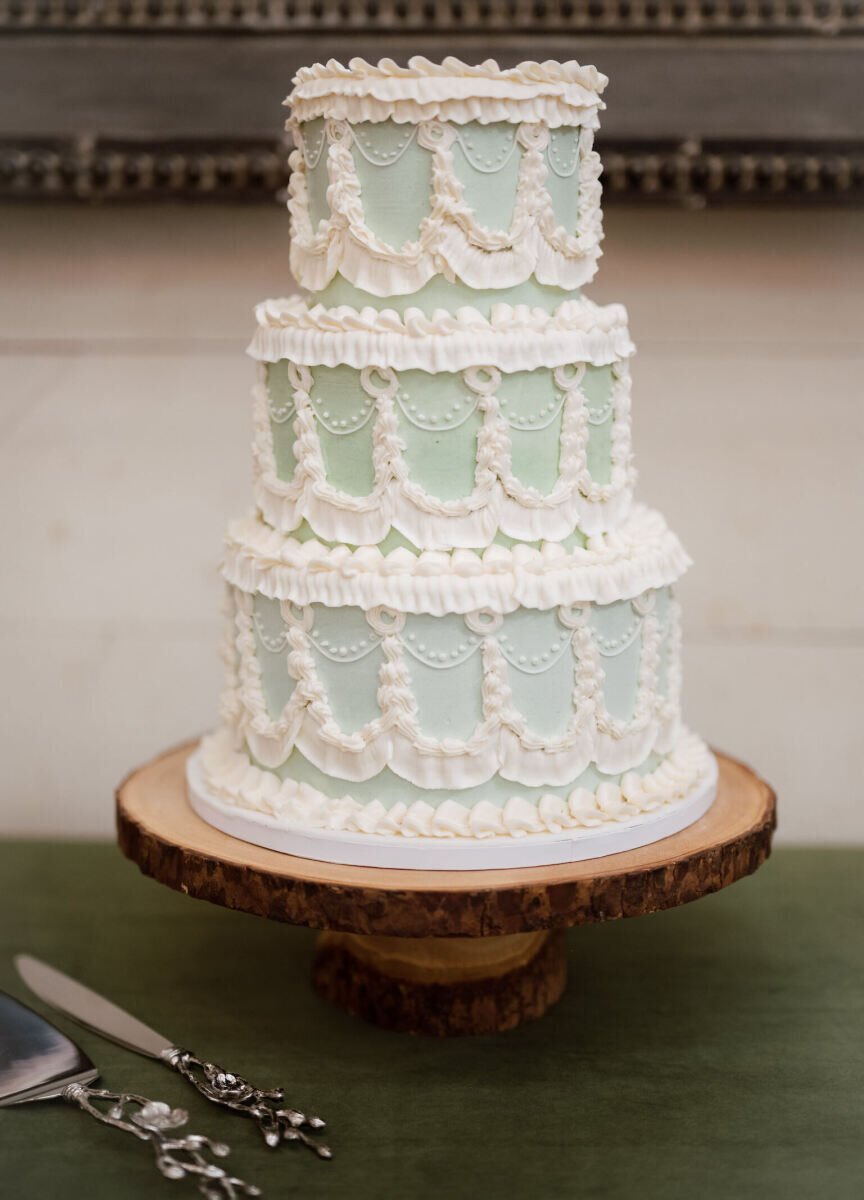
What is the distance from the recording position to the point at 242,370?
2.50 m

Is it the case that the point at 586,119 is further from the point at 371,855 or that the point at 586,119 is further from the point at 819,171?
the point at 371,855

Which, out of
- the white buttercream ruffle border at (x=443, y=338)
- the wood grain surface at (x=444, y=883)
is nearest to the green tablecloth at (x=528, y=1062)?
the wood grain surface at (x=444, y=883)

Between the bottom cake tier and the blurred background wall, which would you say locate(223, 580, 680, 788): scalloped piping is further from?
the blurred background wall

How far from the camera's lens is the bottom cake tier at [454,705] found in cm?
157

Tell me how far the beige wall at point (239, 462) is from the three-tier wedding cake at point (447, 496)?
0.83 m

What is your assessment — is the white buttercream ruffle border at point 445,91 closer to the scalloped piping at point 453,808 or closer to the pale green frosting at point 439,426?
the pale green frosting at point 439,426

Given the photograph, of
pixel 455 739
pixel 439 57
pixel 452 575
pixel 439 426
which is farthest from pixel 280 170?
pixel 455 739

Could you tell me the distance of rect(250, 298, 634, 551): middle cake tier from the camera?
157cm

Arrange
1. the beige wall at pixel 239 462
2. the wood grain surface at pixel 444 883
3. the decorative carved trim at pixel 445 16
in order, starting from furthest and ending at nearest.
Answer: the beige wall at pixel 239 462 → the decorative carved trim at pixel 445 16 → the wood grain surface at pixel 444 883

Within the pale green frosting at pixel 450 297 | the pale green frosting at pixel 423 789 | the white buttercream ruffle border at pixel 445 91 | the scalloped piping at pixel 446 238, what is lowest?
the pale green frosting at pixel 423 789

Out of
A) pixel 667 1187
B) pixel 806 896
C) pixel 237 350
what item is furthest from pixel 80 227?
pixel 667 1187

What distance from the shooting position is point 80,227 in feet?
8.09

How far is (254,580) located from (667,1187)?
0.84m

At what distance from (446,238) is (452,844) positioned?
2.30ft
